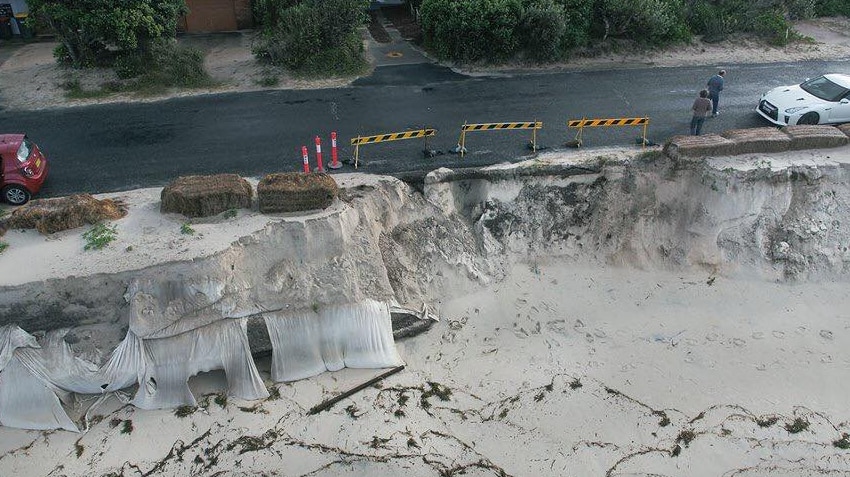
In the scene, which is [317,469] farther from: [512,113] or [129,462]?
[512,113]

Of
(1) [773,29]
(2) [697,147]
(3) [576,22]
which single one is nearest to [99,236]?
(2) [697,147]

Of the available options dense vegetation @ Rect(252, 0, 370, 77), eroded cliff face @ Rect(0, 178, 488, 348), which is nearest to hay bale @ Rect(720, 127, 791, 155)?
eroded cliff face @ Rect(0, 178, 488, 348)

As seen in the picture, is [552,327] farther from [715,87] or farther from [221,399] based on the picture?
[715,87]

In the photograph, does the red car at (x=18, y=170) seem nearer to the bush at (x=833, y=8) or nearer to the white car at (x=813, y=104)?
the white car at (x=813, y=104)

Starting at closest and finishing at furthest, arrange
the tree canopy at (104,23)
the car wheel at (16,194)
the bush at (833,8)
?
the car wheel at (16,194) < the tree canopy at (104,23) < the bush at (833,8)

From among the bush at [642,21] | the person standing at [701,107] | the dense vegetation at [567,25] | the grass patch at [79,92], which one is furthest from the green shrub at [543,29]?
the grass patch at [79,92]
